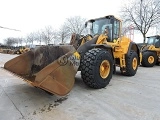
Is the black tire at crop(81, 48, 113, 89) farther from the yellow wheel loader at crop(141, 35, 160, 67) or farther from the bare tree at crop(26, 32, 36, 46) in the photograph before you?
the bare tree at crop(26, 32, 36, 46)

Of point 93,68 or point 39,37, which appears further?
point 39,37

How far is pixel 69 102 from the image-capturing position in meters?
4.06

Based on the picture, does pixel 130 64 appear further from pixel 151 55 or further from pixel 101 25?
pixel 151 55

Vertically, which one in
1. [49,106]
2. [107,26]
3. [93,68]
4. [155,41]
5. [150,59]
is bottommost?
[49,106]

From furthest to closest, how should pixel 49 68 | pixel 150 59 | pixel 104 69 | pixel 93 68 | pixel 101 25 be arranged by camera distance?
pixel 150 59 < pixel 101 25 < pixel 104 69 < pixel 93 68 < pixel 49 68

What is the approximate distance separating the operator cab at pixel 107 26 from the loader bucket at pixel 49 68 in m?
2.01

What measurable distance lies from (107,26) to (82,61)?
223 centimetres

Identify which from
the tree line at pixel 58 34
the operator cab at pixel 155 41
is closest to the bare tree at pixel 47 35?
the tree line at pixel 58 34

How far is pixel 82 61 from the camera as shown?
467 cm

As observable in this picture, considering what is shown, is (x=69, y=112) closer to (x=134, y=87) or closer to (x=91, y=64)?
(x=91, y=64)

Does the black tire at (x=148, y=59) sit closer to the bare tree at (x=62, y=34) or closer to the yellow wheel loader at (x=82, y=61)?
the yellow wheel loader at (x=82, y=61)

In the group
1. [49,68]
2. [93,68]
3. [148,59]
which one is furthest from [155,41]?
[49,68]

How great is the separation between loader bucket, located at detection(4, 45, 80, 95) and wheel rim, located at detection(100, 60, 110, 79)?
99 centimetres

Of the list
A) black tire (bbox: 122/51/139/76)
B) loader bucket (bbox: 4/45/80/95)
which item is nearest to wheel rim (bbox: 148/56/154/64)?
black tire (bbox: 122/51/139/76)
